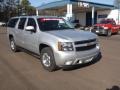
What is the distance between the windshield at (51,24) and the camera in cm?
846

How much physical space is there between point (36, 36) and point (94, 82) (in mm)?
3012

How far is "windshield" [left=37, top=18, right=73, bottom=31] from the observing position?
8.46 meters

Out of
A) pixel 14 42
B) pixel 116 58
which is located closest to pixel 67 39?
pixel 116 58

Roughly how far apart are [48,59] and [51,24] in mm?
1618

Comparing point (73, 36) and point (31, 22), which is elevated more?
point (31, 22)

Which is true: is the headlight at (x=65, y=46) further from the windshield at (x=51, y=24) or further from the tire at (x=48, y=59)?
the windshield at (x=51, y=24)

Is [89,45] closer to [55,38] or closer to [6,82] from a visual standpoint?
[55,38]

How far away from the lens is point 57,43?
7145 mm

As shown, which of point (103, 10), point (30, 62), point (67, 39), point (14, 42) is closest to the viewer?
point (67, 39)

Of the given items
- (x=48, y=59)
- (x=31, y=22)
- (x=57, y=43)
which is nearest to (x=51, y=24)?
(x=31, y=22)

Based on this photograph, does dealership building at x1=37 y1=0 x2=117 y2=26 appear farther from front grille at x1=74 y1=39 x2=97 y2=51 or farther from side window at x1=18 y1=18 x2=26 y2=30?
front grille at x1=74 y1=39 x2=97 y2=51

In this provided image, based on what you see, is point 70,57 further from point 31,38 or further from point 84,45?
point 31,38

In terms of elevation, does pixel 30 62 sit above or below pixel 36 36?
below

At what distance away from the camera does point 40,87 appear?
618 cm
